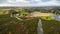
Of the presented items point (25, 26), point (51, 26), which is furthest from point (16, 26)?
point (51, 26)

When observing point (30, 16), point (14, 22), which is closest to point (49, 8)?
point (30, 16)

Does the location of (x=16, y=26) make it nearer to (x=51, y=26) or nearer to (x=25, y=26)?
(x=25, y=26)

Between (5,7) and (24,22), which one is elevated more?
(5,7)

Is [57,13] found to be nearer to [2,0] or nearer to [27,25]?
[27,25]

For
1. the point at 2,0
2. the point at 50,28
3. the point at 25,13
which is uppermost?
the point at 2,0

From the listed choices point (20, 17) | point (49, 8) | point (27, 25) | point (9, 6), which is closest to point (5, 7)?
point (9, 6)

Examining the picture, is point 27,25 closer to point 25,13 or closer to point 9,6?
point 25,13
